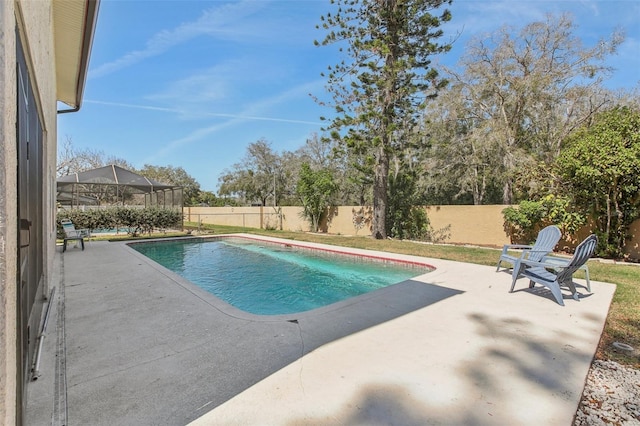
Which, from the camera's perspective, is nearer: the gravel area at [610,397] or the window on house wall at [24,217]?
the window on house wall at [24,217]

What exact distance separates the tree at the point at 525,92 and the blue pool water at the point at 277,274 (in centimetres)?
876

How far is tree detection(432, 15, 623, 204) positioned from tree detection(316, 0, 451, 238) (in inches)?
135

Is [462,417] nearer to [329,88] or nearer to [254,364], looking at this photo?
[254,364]

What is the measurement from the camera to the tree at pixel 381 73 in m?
11.1

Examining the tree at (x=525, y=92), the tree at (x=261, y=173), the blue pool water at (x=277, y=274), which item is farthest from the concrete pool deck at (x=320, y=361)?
the tree at (x=261, y=173)

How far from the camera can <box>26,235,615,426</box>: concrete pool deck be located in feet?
6.12

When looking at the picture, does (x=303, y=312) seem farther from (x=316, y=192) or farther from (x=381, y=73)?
(x=316, y=192)

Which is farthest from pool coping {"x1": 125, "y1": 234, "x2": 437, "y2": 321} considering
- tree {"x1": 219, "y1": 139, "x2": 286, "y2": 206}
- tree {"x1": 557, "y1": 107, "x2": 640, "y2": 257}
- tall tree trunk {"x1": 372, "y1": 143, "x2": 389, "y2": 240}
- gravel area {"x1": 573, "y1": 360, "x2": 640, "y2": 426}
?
tree {"x1": 219, "y1": 139, "x2": 286, "y2": 206}

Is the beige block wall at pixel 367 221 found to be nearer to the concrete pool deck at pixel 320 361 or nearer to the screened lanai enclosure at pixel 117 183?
the screened lanai enclosure at pixel 117 183

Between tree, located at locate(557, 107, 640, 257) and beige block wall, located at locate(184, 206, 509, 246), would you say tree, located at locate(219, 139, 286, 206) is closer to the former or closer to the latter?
beige block wall, located at locate(184, 206, 509, 246)

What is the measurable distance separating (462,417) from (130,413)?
1945 mm

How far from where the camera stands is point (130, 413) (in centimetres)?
184

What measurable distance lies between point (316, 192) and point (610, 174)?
1128cm

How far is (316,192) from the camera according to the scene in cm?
1602
